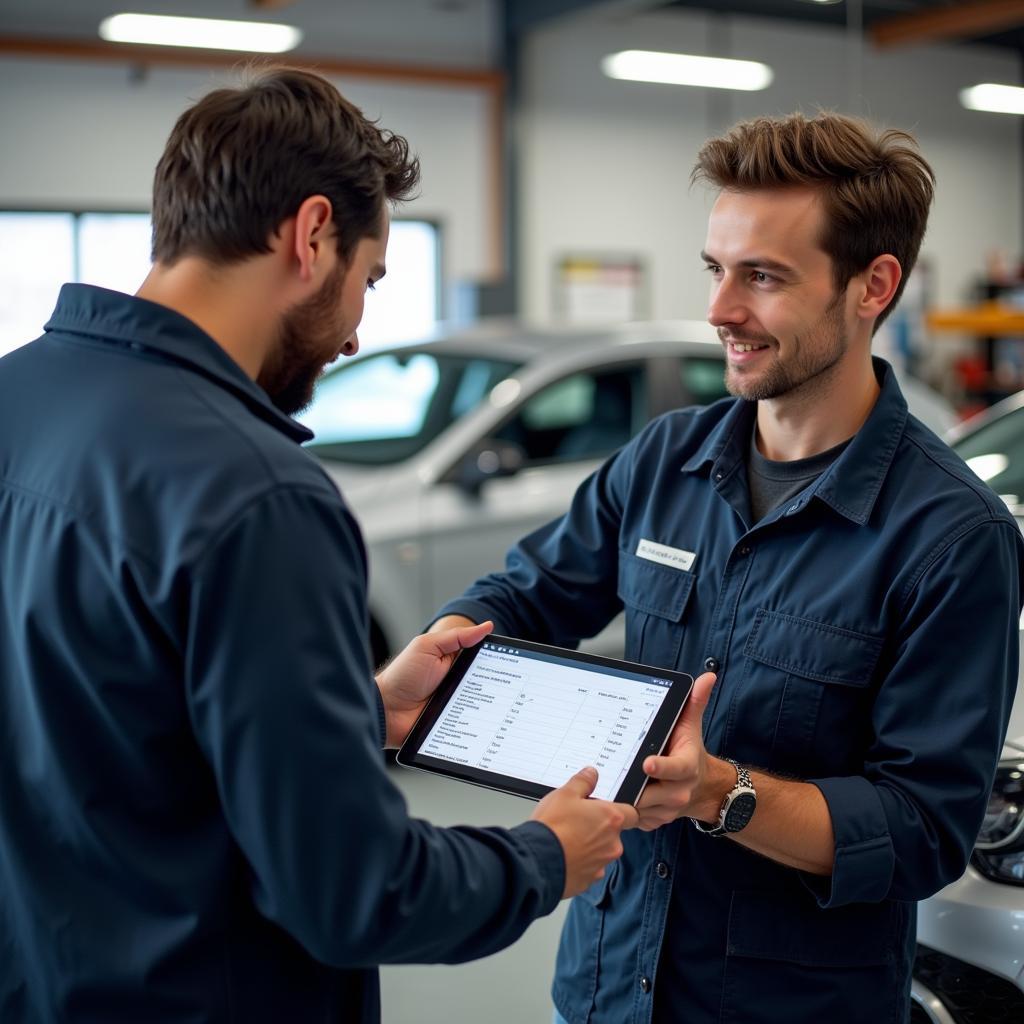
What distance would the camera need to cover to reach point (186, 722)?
1098mm

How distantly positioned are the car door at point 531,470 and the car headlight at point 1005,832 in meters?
2.71

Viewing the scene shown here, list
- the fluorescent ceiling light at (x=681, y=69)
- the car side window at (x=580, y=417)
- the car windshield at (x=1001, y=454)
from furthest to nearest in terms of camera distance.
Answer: the fluorescent ceiling light at (x=681, y=69) → the car side window at (x=580, y=417) → the car windshield at (x=1001, y=454)

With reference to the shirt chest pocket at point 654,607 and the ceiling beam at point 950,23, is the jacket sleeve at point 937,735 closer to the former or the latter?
the shirt chest pocket at point 654,607

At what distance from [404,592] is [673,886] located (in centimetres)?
292

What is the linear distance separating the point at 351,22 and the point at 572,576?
885 centimetres

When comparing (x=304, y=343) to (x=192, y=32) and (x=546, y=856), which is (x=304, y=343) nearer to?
(x=546, y=856)

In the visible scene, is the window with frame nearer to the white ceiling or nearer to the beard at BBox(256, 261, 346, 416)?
the white ceiling

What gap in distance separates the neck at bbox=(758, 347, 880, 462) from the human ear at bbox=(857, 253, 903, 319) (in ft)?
0.19

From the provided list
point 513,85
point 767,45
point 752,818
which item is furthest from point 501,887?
point 767,45

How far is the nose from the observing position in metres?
1.71

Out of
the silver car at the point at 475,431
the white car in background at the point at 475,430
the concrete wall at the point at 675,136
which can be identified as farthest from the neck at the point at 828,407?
the concrete wall at the point at 675,136

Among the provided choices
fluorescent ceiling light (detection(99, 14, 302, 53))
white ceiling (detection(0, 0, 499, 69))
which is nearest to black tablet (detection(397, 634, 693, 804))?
fluorescent ceiling light (detection(99, 14, 302, 53))

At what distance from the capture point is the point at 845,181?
65.2 inches

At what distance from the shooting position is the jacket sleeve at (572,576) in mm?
1865
